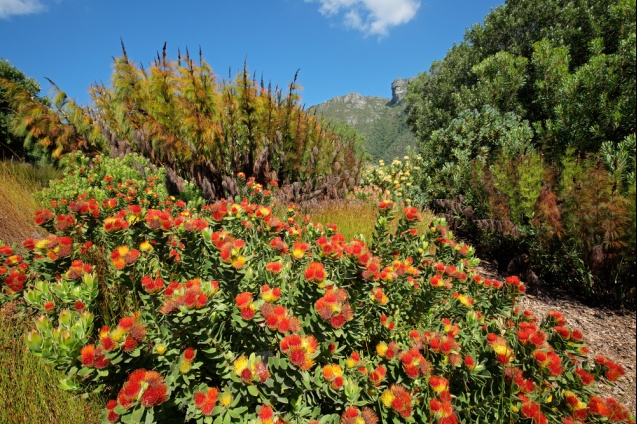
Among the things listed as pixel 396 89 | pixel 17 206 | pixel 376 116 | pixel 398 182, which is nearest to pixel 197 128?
pixel 17 206

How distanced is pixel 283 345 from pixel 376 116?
135 metres

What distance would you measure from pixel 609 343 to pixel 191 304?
3.35 m

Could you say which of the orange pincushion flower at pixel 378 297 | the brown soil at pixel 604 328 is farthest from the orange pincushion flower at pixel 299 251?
the brown soil at pixel 604 328

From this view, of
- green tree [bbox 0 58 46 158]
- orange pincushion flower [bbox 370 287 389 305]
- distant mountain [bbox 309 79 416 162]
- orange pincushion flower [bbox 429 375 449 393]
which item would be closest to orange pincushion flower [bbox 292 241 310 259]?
orange pincushion flower [bbox 370 287 389 305]

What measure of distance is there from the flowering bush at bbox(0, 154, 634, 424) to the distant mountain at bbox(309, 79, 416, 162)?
7494 cm

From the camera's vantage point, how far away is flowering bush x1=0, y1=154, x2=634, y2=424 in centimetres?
95

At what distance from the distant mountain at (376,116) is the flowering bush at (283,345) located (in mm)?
74940

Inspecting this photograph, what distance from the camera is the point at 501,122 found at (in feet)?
17.6

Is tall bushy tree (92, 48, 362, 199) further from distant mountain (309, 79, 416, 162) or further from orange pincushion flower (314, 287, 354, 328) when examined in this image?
distant mountain (309, 79, 416, 162)

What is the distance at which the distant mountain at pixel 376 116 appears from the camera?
87062 mm

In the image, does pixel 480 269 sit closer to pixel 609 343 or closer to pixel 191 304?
pixel 609 343

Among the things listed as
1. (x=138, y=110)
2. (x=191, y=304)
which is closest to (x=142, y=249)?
(x=191, y=304)

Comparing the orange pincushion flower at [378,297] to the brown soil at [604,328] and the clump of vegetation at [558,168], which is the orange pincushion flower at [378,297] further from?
the clump of vegetation at [558,168]

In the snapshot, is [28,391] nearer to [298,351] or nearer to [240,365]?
[240,365]
